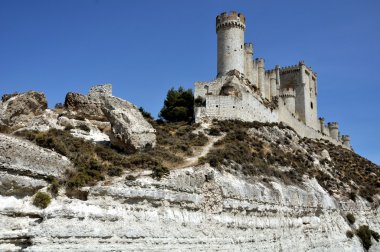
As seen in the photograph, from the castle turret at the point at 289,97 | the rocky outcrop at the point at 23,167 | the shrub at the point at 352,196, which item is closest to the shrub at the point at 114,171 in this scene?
the rocky outcrop at the point at 23,167

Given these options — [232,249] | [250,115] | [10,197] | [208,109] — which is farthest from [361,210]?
[10,197]

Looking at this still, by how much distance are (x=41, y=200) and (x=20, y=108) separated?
1181cm

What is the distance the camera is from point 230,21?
169ft

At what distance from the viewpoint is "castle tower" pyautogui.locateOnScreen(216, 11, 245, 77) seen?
50.7 meters

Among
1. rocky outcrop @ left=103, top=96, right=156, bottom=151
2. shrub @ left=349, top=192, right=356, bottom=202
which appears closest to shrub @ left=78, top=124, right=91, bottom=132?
rocky outcrop @ left=103, top=96, right=156, bottom=151

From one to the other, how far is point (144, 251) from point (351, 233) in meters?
24.3

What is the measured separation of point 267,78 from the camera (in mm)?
59719

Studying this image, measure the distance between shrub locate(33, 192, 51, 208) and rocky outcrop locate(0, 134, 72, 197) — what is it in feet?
1.35

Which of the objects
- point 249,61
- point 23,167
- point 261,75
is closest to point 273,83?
point 261,75

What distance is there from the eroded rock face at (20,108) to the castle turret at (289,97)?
44.1m

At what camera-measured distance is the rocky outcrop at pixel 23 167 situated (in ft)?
49.8

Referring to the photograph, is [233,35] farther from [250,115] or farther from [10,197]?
[10,197]

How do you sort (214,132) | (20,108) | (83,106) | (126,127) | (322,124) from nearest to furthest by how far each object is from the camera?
(126,127) < (20,108) < (83,106) < (214,132) < (322,124)

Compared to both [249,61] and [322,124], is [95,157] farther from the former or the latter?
[322,124]
